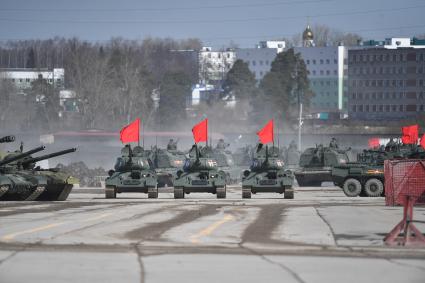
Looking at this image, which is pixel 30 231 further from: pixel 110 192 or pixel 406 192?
pixel 110 192

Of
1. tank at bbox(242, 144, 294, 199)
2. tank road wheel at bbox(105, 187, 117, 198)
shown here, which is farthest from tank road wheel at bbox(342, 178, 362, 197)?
tank road wheel at bbox(105, 187, 117, 198)

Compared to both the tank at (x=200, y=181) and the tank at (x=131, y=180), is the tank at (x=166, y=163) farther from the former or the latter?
the tank at (x=200, y=181)

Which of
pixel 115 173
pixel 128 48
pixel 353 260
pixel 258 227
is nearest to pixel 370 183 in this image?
pixel 115 173

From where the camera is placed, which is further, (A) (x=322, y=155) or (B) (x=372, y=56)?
(B) (x=372, y=56)

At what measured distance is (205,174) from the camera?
41.1 meters

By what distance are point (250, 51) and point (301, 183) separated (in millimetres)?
140919

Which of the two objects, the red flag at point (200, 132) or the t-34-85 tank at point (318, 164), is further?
the t-34-85 tank at point (318, 164)

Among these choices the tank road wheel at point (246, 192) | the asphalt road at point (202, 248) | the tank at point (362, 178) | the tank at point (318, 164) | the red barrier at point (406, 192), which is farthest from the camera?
the tank at point (318, 164)

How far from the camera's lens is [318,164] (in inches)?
2227

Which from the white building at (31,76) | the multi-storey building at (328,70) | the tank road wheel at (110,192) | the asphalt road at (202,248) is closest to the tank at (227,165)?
the tank road wheel at (110,192)

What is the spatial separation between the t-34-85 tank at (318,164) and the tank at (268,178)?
13904mm

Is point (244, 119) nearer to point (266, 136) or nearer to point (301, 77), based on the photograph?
point (301, 77)

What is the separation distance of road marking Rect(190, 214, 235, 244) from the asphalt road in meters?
0.02

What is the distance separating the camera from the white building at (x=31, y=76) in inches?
5886
